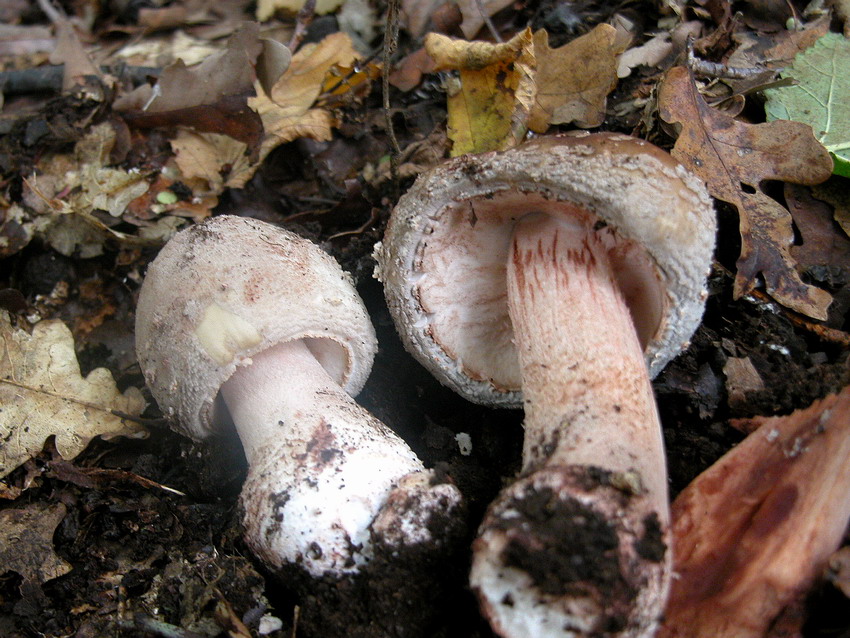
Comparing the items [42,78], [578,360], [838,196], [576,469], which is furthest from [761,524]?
[42,78]

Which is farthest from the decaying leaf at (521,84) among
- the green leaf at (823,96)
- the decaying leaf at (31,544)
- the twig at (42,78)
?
the decaying leaf at (31,544)

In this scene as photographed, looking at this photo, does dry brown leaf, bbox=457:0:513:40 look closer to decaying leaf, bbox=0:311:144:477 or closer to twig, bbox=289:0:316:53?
twig, bbox=289:0:316:53

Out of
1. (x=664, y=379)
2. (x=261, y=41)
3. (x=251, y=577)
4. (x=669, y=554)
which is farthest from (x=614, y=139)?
(x=261, y=41)

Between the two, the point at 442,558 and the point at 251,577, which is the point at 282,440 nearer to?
the point at 251,577

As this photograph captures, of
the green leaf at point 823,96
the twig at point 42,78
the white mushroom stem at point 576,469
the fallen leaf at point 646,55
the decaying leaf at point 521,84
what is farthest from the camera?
the twig at point 42,78

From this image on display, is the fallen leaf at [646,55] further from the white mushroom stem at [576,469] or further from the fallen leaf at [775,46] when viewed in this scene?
the white mushroom stem at [576,469]

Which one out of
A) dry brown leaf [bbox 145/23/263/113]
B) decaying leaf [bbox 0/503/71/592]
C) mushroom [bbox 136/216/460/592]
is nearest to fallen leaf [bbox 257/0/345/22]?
dry brown leaf [bbox 145/23/263/113]

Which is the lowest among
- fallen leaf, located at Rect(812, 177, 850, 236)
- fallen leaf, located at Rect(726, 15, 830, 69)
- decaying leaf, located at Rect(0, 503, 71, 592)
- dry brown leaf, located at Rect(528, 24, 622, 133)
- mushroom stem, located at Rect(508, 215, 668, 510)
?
decaying leaf, located at Rect(0, 503, 71, 592)
